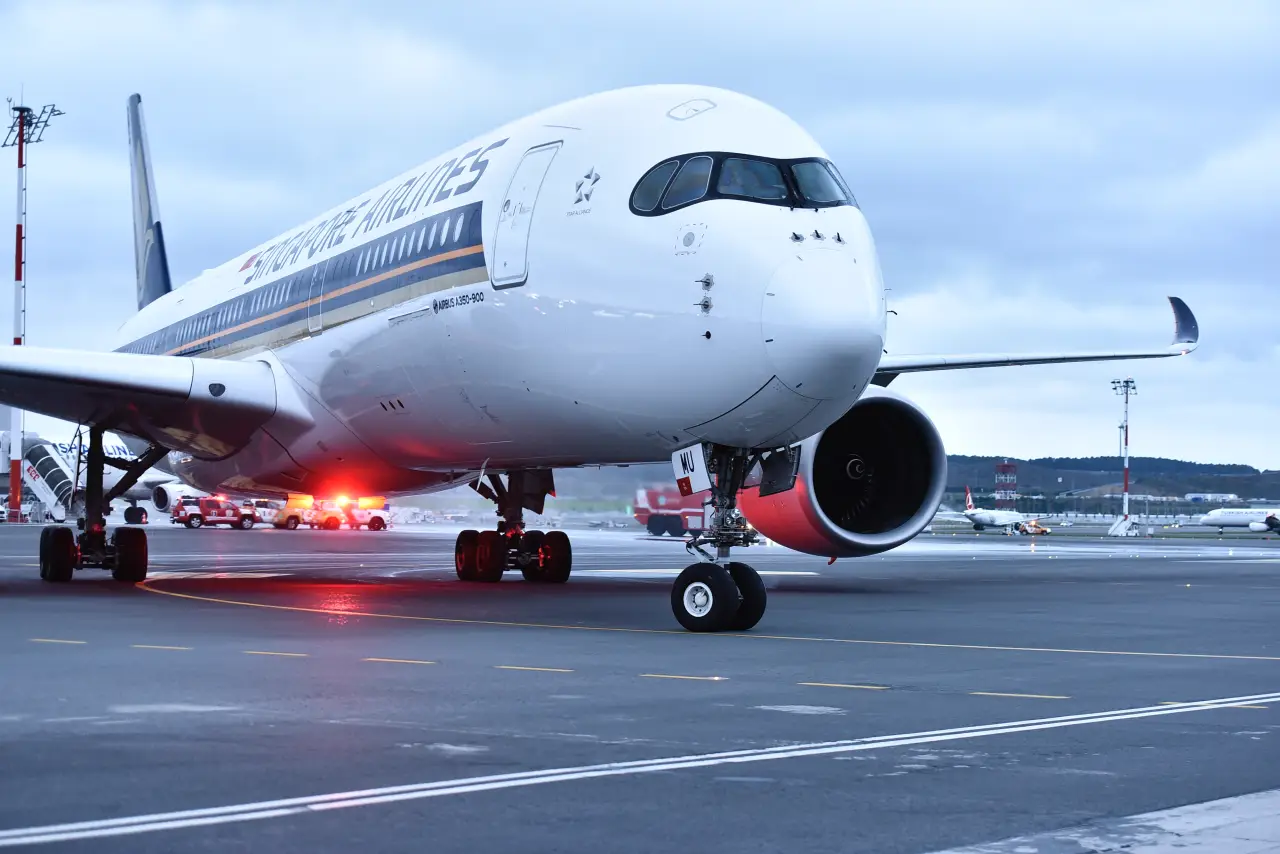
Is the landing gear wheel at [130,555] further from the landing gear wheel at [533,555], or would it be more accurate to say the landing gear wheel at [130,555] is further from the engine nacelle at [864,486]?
the engine nacelle at [864,486]

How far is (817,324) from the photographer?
10.5 m

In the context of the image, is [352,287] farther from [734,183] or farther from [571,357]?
[734,183]

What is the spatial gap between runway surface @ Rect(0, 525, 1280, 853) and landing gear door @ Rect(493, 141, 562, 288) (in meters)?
3.07

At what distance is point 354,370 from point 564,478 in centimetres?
309

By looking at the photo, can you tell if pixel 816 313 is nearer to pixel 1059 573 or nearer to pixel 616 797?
pixel 616 797

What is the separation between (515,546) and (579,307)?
8.15 m

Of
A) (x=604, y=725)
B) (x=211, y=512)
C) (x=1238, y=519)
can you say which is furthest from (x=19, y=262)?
(x=1238, y=519)

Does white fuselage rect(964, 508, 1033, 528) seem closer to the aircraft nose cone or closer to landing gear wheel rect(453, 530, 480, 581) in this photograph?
landing gear wheel rect(453, 530, 480, 581)

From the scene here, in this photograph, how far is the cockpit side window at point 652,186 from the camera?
11.5m

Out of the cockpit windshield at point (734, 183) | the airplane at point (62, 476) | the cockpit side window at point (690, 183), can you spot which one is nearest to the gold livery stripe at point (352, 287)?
the cockpit windshield at point (734, 183)

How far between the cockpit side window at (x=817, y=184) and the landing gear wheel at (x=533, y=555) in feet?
28.9

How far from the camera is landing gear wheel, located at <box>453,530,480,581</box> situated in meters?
19.4

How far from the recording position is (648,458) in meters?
13.4

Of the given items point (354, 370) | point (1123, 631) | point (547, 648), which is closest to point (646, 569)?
point (354, 370)
